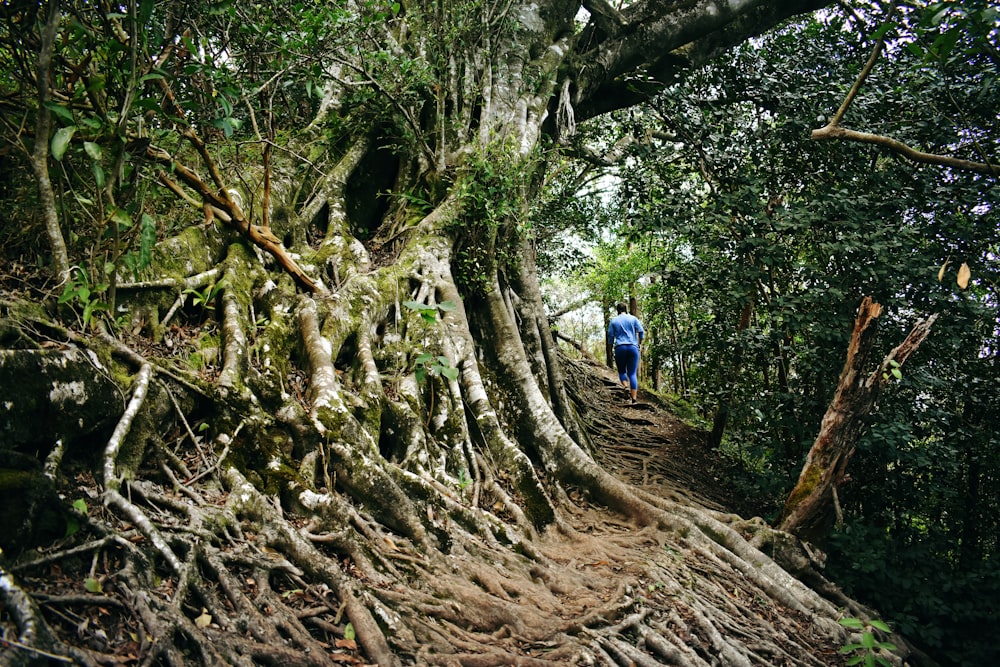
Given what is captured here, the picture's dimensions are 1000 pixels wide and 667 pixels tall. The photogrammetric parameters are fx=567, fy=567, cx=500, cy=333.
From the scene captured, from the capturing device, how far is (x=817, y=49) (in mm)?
6699

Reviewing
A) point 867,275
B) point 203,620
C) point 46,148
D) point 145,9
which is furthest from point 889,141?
point 46,148

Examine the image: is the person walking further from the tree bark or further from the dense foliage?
the tree bark

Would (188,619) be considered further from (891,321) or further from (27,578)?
Answer: (891,321)

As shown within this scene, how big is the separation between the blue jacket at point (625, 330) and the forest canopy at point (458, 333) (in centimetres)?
117

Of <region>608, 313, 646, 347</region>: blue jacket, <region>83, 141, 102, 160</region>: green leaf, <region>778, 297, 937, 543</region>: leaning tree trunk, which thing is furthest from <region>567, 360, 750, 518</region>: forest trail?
<region>83, 141, 102, 160</region>: green leaf

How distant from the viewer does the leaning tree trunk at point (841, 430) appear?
16.6 feet

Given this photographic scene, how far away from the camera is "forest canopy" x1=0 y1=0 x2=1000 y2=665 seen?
7.77 feet

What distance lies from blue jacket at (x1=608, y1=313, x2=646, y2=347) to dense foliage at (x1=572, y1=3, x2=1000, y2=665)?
184 centimetres

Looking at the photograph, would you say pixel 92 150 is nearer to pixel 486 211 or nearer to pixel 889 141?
pixel 486 211

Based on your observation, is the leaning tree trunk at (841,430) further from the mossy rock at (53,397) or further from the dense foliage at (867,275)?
the mossy rock at (53,397)

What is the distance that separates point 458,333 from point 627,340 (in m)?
5.15

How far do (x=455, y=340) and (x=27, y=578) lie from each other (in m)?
3.46

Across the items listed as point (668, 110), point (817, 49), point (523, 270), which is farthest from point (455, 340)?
point (817, 49)

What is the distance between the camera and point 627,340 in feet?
31.4
